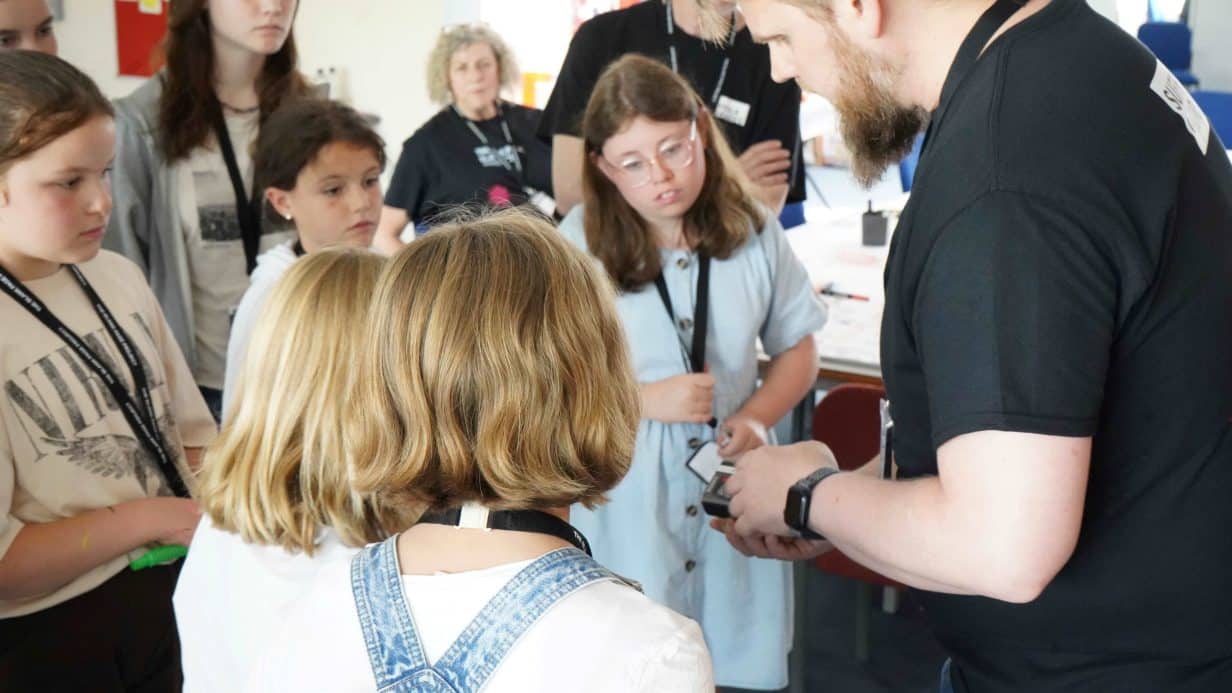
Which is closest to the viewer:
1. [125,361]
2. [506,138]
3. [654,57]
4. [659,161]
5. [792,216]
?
[125,361]

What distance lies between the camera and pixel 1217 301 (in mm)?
1130

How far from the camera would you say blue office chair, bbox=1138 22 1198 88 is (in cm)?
801

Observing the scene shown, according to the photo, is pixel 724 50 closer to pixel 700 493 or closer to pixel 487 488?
pixel 700 493

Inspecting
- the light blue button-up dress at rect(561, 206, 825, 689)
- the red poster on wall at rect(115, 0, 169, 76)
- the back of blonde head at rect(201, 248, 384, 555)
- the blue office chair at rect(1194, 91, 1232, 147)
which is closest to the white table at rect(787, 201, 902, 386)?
the light blue button-up dress at rect(561, 206, 825, 689)

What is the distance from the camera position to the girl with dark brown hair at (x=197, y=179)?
2.48 meters

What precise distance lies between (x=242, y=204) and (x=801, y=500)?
1620mm

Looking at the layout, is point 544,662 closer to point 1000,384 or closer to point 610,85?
point 1000,384

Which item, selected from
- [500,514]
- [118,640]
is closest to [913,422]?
[500,514]

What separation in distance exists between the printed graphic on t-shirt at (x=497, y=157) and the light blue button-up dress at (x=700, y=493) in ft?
7.31

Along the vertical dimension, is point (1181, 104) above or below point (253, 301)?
above

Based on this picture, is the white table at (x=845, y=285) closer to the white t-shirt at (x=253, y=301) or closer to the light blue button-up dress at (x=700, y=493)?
the light blue button-up dress at (x=700, y=493)

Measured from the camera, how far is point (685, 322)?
2.45m

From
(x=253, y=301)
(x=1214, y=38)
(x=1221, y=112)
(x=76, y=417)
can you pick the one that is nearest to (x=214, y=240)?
(x=253, y=301)

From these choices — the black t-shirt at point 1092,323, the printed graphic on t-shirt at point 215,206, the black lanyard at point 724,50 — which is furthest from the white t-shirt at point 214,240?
the black t-shirt at point 1092,323
